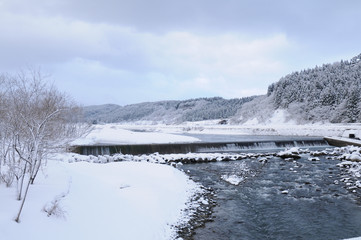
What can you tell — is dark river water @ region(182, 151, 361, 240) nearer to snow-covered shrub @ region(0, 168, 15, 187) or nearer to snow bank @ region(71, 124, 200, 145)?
snow-covered shrub @ region(0, 168, 15, 187)

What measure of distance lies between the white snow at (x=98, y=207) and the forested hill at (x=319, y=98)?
49.6 metres

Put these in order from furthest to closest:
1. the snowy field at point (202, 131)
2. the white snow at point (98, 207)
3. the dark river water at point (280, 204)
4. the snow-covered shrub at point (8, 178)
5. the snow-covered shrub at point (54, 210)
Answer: the snowy field at point (202, 131) < the dark river water at point (280, 204) < the snow-covered shrub at point (8, 178) < the snow-covered shrub at point (54, 210) < the white snow at point (98, 207)

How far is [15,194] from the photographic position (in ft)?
22.6

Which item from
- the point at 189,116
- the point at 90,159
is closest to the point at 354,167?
the point at 90,159

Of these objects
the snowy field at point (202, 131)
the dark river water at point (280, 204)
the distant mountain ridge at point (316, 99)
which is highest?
the distant mountain ridge at point (316, 99)

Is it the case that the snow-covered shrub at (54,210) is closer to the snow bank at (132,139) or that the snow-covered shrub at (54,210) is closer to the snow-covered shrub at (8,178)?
the snow-covered shrub at (8,178)

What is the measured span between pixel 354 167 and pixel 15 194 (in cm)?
1956

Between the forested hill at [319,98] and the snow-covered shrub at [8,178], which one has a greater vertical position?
the forested hill at [319,98]

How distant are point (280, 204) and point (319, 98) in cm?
5957

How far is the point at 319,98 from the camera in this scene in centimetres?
6116

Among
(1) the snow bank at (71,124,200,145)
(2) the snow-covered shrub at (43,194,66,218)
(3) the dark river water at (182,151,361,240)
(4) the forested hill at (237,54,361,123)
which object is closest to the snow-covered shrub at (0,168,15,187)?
(2) the snow-covered shrub at (43,194,66,218)

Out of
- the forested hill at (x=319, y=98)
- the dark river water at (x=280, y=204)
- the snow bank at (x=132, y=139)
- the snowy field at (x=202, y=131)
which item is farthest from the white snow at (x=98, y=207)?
the forested hill at (x=319, y=98)

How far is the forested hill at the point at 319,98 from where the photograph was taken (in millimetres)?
49531

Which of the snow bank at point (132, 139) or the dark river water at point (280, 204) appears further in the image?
the snow bank at point (132, 139)
